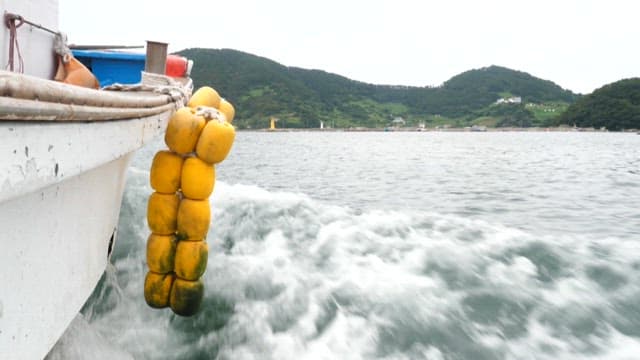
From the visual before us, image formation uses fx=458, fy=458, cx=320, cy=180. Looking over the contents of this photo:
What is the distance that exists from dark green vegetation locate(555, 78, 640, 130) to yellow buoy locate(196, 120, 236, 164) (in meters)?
152

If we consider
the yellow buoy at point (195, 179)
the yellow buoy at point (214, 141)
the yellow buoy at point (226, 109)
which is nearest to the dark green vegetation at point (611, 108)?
the yellow buoy at point (226, 109)

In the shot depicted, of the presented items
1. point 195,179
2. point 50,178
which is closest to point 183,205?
point 195,179

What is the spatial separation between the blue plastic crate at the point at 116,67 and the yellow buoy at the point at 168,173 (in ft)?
12.9

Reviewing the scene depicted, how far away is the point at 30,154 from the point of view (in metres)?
1.50

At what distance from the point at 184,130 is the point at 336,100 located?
170 meters

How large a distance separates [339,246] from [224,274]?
1951mm

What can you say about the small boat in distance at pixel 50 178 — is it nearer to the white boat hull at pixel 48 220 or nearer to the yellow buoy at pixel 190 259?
the white boat hull at pixel 48 220

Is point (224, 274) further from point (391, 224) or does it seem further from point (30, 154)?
point (30, 154)

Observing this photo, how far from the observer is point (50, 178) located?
167 centimetres

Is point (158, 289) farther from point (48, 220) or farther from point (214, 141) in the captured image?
point (48, 220)

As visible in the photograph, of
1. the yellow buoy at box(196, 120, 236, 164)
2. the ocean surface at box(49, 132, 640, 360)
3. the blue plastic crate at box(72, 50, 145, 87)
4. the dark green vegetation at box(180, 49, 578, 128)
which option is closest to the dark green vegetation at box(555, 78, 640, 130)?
the dark green vegetation at box(180, 49, 578, 128)

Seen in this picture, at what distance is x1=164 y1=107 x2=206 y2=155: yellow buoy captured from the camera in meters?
3.74

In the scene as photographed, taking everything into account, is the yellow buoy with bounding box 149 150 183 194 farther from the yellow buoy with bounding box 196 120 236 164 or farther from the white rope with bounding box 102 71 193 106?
the white rope with bounding box 102 71 193 106

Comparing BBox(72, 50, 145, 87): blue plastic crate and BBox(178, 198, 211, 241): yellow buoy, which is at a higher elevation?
BBox(72, 50, 145, 87): blue plastic crate
